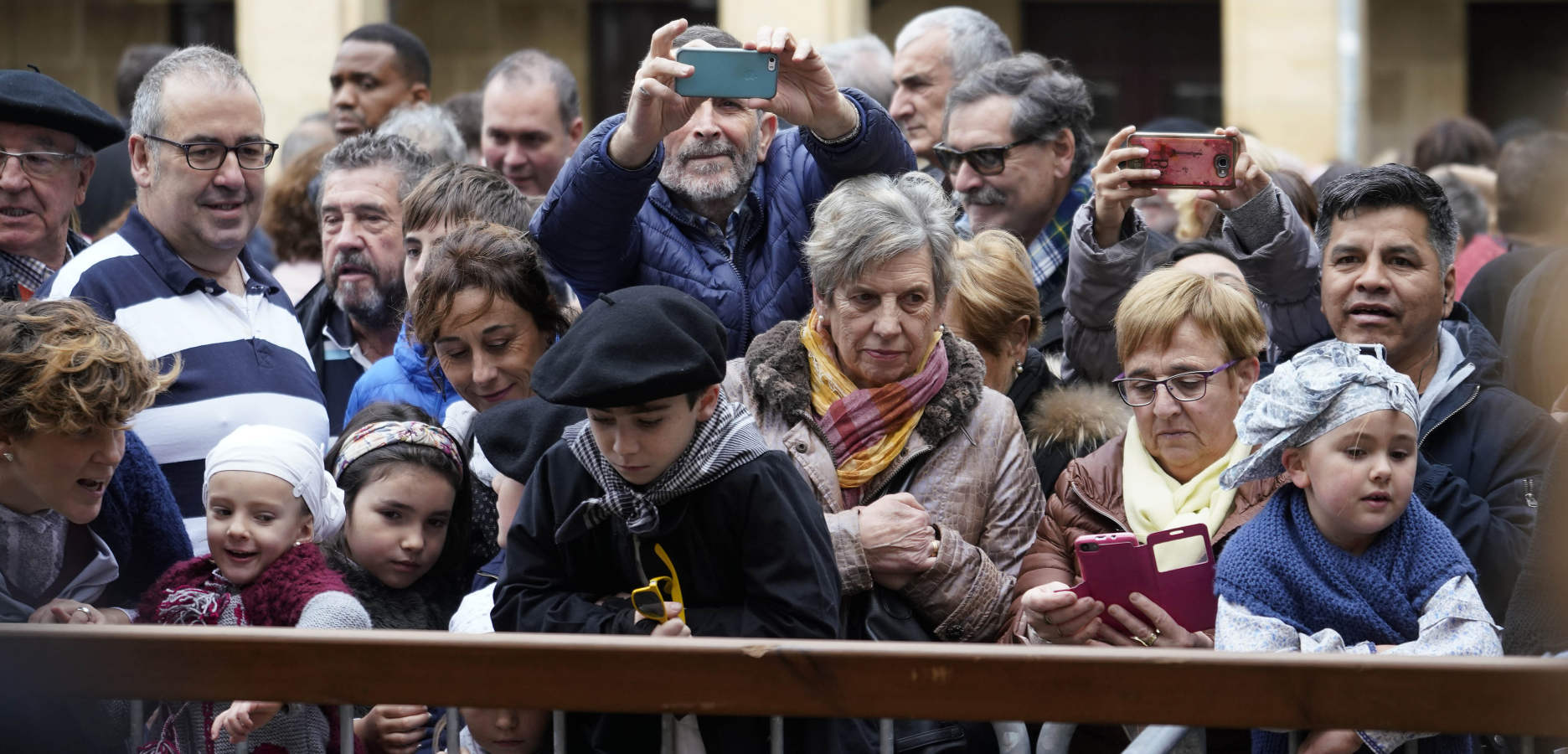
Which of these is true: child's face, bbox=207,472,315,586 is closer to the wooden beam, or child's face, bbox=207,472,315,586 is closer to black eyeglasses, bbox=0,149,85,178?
the wooden beam

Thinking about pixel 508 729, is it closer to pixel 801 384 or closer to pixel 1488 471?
pixel 801 384

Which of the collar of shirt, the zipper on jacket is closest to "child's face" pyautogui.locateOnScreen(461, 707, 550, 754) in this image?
the collar of shirt

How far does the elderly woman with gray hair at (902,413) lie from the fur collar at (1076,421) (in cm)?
26

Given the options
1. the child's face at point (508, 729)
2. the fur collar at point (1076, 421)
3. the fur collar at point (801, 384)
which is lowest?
the child's face at point (508, 729)

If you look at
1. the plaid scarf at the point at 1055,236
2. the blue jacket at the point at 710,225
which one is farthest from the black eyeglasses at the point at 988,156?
the blue jacket at the point at 710,225

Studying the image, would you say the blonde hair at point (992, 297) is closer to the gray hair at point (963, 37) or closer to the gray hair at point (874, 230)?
the gray hair at point (874, 230)

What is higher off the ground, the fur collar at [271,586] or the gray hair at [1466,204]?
the gray hair at [1466,204]

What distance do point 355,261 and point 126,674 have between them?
7.67ft

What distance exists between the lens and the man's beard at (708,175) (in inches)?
154

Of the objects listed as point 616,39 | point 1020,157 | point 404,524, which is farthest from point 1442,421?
point 616,39

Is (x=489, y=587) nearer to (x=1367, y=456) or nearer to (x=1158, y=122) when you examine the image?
(x=1367, y=456)

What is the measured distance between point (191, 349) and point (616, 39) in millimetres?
10145

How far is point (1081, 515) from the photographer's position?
133 inches

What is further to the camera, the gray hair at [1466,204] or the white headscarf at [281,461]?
the gray hair at [1466,204]
